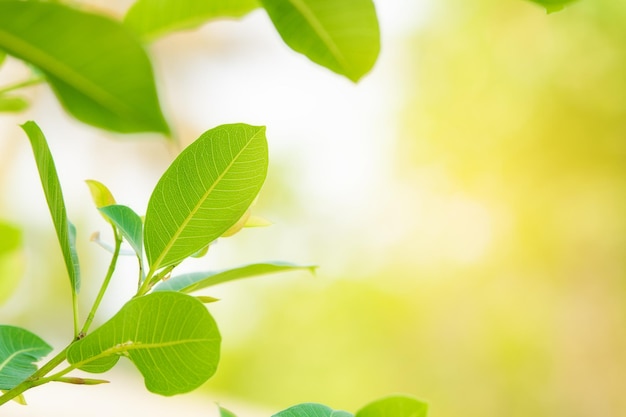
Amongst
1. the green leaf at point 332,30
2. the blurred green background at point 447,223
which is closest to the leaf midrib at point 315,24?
the green leaf at point 332,30

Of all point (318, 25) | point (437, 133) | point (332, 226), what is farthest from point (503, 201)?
point (318, 25)

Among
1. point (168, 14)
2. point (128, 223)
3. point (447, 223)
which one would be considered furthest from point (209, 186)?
point (447, 223)

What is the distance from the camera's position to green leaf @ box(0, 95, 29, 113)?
45 cm

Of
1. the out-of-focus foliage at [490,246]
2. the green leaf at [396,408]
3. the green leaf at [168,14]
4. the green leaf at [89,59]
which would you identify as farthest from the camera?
the out-of-focus foliage at [490,246]

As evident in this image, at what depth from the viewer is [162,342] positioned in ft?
0.74

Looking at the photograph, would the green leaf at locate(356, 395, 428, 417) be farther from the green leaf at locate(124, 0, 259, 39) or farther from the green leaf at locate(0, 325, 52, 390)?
the green leaf at locate(124, 0, 259, 39)

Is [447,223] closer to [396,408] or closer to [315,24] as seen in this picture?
[315,24]

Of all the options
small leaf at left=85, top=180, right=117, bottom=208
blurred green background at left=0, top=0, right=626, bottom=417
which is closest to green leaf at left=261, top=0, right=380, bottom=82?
small leaf at left=85, top=180, right=117, bottom=208

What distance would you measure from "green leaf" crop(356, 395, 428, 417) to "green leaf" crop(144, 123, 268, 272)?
82 millimetres

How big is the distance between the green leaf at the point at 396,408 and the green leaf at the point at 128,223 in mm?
110

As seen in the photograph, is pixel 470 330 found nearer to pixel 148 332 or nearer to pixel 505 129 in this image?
pixel 505 129

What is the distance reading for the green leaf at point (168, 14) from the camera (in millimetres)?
441

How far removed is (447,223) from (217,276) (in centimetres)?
555

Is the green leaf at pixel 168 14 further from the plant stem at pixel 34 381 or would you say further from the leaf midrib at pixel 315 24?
the plant stem at pixel 34 381
